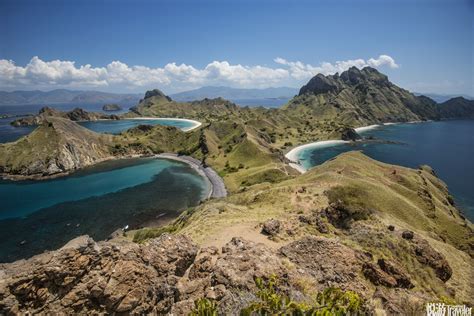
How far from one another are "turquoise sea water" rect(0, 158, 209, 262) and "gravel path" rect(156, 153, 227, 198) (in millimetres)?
3159

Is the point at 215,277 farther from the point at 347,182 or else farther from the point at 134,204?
the point at 134,204

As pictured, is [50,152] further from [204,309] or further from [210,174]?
[204,309]

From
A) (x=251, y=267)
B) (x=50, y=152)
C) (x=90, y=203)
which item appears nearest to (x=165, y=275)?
(x=251, y=267)

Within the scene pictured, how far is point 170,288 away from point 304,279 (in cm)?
1119

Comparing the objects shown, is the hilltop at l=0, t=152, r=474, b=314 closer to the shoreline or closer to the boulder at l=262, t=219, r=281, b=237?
the boulder at l=262, t=219, r=281, b=237

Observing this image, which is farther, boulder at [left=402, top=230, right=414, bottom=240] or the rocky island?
boulder at [left=402, top=230, right=414, bottom=240]

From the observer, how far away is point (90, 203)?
98.1 m

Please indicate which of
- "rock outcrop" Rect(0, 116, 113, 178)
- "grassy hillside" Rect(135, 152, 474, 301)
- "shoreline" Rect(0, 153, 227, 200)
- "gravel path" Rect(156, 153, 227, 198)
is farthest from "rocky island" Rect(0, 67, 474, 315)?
"rock outcrop" Rect(0, 116, 113, 178)

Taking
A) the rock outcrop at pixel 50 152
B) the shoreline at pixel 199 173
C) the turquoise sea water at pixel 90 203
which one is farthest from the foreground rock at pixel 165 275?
the rock outcrop at pixel 50 152

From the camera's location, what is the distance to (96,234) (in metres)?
74.4

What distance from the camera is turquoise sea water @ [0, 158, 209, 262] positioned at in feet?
246

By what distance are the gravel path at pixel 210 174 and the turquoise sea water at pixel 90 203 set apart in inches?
124

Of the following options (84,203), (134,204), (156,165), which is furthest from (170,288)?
(156,165)

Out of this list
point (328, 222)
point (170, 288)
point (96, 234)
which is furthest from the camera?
point (96, 234)
